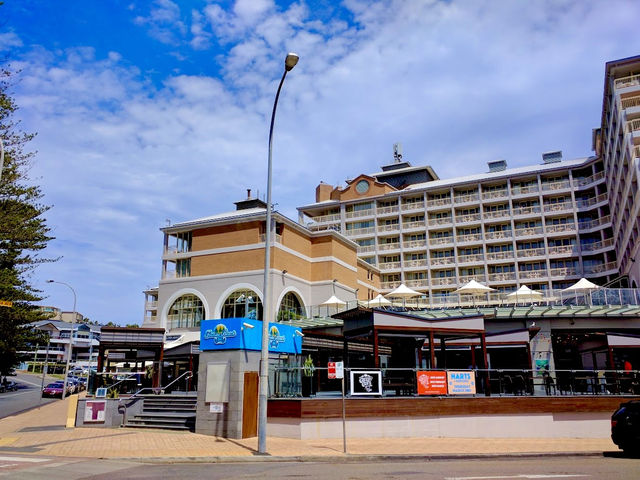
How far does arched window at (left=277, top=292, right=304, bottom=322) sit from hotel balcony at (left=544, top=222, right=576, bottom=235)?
34.3 m

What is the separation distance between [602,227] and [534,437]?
49.7 m

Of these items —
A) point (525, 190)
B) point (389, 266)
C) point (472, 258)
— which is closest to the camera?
point (525, 190)

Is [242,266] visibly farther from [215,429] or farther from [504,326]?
[215,429]

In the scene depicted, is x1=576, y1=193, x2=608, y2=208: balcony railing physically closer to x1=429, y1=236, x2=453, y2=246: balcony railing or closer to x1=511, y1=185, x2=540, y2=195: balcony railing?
x1=511, y1=185, x2=540, y2=195: balcony railing

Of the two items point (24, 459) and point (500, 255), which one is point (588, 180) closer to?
point (500, 255)

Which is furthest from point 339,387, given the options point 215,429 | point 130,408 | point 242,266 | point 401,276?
point 401,276

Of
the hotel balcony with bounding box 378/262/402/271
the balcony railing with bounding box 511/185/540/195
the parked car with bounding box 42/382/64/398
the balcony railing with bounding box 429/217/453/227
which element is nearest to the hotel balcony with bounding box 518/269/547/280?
the balcony railing with bounding box 511/185/540/195

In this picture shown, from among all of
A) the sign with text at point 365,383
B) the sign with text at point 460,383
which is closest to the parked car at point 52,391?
the sign with text at point 365,383

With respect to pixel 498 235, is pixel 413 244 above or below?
below

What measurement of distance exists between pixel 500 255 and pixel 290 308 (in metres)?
32.0

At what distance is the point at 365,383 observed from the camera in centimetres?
1750

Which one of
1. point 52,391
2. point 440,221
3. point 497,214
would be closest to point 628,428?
point 52,391

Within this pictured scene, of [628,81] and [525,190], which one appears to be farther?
[525,190]

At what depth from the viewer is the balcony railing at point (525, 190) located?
65438 millimetres
